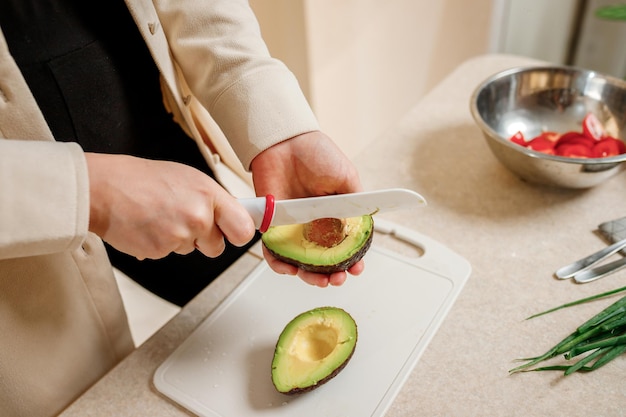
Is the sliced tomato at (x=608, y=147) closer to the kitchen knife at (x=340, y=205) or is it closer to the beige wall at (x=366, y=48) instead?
the kitchen knife at (x=340, y=205)

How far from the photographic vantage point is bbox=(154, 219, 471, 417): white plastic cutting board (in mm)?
731

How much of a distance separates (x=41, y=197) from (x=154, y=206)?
120 mm

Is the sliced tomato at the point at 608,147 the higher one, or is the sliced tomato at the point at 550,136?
Answer: the sliced tomato at the point at 608,147

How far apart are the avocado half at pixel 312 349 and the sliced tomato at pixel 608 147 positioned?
24.6 inches

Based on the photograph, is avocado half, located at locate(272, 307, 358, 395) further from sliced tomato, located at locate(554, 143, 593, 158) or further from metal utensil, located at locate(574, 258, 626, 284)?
sliced tomato, located at locate(554, 143, 593, 158)

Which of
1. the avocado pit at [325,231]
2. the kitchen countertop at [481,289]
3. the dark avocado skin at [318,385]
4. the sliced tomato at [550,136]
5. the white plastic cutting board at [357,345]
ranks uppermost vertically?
the avocado pit at [325,231]

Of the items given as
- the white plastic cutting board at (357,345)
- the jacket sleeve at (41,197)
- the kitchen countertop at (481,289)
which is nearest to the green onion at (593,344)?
the kitchen countertop at (481,289)

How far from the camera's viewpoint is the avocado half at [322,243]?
0.77m

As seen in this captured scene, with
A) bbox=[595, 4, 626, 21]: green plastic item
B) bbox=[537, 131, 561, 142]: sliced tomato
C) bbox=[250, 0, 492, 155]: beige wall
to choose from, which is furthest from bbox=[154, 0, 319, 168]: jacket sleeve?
bbox=[595, 4, 626, 21]: green plastic item

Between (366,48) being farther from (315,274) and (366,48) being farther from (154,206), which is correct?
(154,206)

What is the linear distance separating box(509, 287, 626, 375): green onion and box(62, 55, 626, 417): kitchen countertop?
0.01m

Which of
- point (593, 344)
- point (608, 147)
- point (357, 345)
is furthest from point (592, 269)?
point (357, 345)

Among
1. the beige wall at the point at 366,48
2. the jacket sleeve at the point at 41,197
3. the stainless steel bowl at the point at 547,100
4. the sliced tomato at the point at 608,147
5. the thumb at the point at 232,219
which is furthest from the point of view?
the beige wall at the point at 366,48

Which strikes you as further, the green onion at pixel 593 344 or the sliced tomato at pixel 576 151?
the sliced tomato at pixel 576 151
